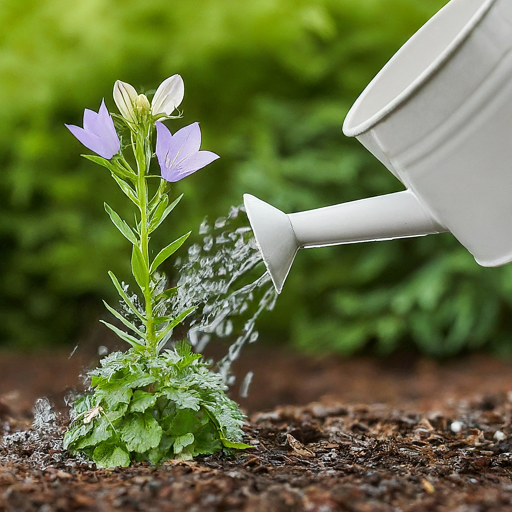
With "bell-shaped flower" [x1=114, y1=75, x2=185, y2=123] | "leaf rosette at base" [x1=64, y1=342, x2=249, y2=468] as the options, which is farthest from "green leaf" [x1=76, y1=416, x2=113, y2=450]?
"bell-shaped flower" [x1=114, y1=75, x2=185, y2=123]

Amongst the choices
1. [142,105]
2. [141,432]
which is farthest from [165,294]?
[142,105]

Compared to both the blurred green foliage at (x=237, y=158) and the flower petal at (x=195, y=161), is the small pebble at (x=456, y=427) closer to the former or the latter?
the flower petal at (x=195, y=161)

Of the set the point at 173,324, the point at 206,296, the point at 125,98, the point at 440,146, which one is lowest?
the point at 173,324

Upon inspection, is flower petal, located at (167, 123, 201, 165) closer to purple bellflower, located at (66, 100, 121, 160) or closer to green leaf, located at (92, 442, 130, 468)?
purple bellflower, located at (66, 100, 121, 160)

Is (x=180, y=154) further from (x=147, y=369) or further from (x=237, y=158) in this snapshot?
(x=237, y=158)

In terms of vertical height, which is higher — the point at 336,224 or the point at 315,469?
the point at 336,224

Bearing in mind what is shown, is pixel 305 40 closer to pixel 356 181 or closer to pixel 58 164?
pixel 356 181

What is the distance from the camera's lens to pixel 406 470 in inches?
48.3

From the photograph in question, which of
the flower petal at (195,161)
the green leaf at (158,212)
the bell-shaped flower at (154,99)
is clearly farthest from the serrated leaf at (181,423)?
the bell-shaped flower at (154,99)

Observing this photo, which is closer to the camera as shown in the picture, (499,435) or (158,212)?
(158,212)

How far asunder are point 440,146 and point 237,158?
3214 millimetres

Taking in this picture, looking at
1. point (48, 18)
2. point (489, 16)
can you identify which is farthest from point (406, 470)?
point (48, 18)

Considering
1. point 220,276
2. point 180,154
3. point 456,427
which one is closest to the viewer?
point 180,154

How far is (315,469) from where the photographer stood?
4.02ft
